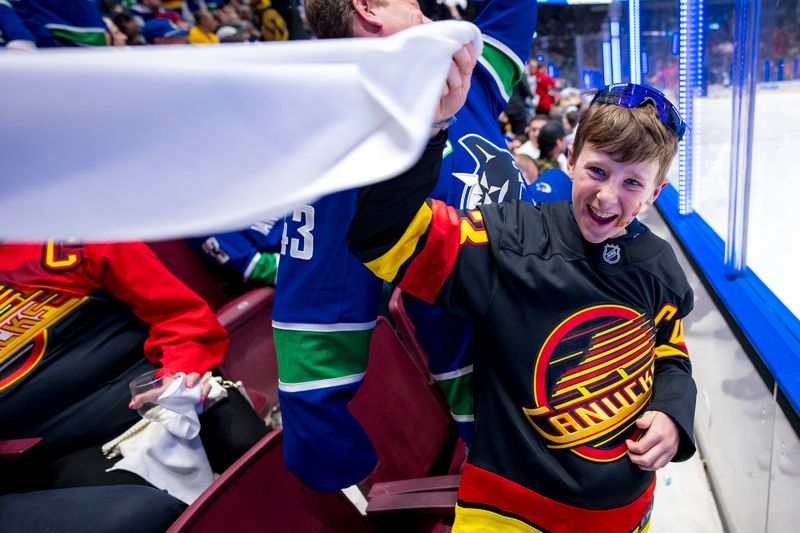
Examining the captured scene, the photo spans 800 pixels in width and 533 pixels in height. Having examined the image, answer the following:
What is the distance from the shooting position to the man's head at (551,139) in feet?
9.22

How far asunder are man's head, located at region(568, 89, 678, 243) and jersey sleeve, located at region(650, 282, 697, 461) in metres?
0.16

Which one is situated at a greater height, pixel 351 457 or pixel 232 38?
pixel 232 38

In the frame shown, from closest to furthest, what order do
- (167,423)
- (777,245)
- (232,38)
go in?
(167,423) < (777,245) < (232,38)

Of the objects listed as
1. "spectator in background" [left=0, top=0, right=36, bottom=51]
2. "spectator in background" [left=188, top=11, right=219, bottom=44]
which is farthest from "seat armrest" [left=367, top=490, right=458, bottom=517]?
"spectator in background" [left=188, top=11, right=219, bottom=44]

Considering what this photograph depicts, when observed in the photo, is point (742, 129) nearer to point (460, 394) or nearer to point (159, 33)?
point (460, 394)

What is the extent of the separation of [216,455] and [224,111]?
1259mm

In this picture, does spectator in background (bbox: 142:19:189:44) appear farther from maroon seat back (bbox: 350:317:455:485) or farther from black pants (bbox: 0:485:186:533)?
black pants (bbox: 0:485:186:533)

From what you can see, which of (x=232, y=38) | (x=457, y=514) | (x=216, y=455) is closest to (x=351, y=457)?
(x=457, y=514)

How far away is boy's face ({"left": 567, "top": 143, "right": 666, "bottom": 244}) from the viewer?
703 mm

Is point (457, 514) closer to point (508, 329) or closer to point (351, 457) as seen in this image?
point (351, 457)

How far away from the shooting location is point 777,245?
1500mm

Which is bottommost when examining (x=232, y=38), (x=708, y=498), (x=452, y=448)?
(x=708, y=498)

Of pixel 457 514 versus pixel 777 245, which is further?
pixel 777 245

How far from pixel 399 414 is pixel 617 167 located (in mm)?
807
